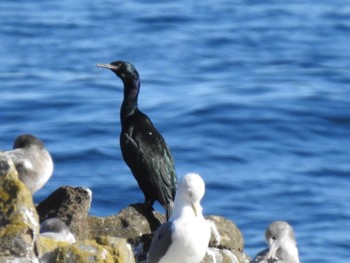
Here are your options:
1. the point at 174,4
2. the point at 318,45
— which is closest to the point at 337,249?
the point at 318,45

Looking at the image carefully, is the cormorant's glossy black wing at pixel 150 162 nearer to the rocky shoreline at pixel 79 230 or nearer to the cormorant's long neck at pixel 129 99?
the cormorant's long neck at pixel 129 99

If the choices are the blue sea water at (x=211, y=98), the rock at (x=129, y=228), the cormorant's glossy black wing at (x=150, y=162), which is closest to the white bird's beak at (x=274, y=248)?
the rock at (x=129, y=228)

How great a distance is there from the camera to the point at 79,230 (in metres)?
10.1

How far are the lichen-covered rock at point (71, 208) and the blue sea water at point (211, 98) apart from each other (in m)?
7.85

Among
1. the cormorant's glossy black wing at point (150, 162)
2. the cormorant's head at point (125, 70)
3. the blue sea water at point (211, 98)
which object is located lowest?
the blue sea water at point (211, 98)

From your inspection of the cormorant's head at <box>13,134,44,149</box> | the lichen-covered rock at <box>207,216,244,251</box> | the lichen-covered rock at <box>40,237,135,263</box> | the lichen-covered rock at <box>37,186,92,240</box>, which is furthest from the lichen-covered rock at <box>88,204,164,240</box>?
the lichen-covered rock at <box>40,237,135,263</box>

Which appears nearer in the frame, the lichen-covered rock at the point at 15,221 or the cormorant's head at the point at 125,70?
the lichen-covered rock at the point at 15,221

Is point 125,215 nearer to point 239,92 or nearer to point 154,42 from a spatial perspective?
point 239,92

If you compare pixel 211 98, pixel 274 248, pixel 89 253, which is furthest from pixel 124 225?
pixel 211 98

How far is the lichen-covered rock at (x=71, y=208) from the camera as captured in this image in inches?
395

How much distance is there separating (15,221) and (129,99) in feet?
19.7

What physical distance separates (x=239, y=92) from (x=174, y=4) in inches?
322

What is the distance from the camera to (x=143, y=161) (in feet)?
41.7

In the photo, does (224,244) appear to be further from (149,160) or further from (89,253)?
(89,253)
